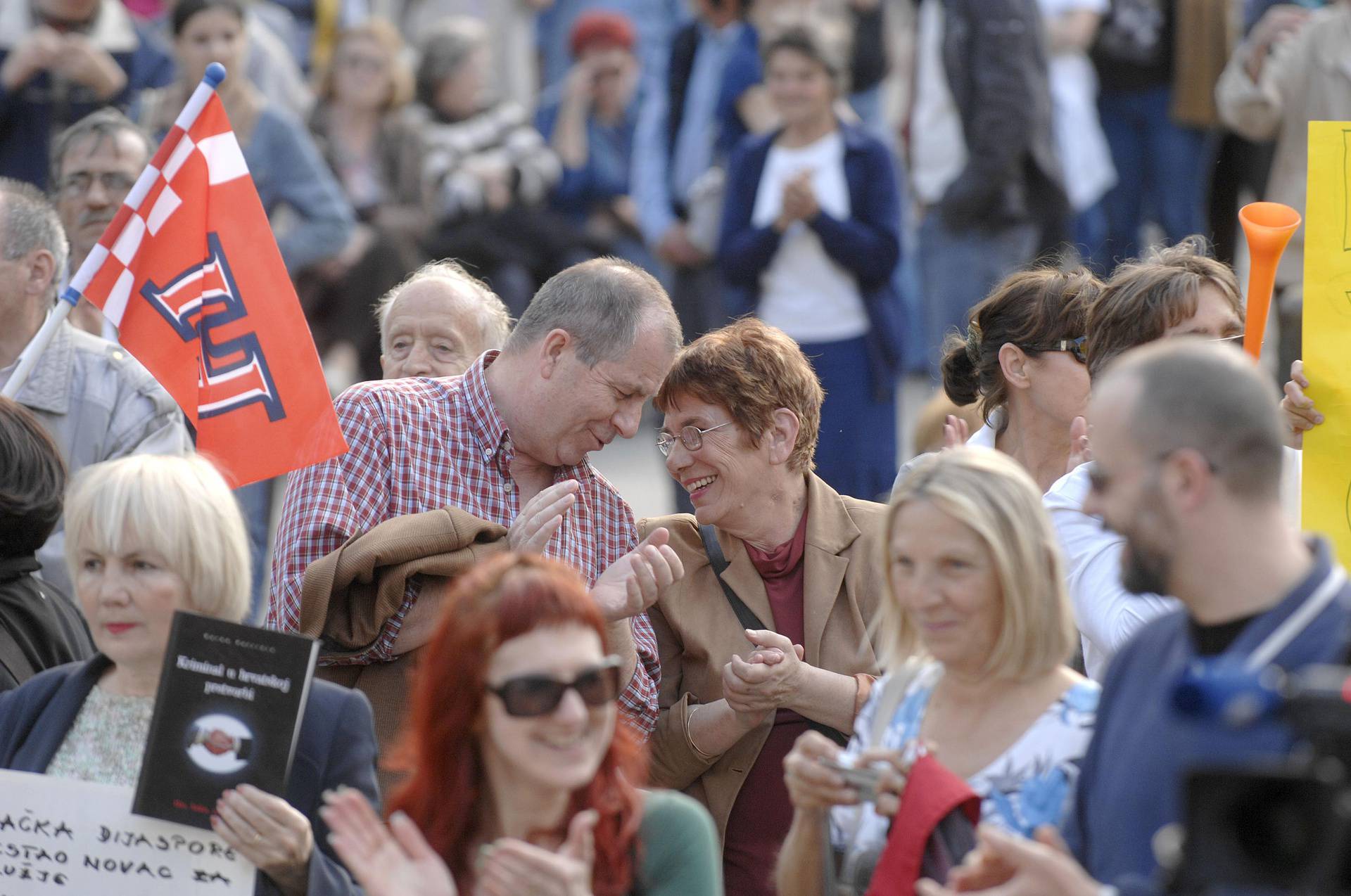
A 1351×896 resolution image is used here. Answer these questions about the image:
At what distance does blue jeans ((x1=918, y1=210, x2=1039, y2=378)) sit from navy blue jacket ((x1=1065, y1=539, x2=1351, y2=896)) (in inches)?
228

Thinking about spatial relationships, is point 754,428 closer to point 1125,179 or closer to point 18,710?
point 18,710

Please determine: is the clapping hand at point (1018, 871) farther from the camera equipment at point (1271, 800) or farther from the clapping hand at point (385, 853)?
the clapping hand at point (385, 853)

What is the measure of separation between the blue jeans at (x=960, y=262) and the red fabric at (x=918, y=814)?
562 centimetres

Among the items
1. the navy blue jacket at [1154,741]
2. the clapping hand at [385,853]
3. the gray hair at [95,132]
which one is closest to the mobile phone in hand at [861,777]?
the navy blue jacket at [1154,741]

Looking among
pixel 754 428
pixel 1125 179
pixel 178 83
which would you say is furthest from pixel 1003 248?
pixel 754 428

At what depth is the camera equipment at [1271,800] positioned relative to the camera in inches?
89.8

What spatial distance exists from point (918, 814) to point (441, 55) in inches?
294

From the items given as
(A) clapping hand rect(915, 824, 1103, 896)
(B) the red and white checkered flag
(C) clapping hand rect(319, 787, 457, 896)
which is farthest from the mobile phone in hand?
(B) the red and white checkered flag

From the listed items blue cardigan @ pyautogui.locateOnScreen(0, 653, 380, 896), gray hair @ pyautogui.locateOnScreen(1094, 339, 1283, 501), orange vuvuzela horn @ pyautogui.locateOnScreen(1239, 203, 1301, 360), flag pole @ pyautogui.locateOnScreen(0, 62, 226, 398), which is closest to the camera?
gray hair @ pyautogui.locateOnScreen(1094, 339, 1283, 501)

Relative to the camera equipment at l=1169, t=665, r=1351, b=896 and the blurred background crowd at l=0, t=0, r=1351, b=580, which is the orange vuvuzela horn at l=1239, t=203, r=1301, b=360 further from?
the camera equipment at l=1169, t=665, r=1351, b=896

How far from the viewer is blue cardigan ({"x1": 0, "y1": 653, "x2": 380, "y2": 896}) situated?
3562 mm

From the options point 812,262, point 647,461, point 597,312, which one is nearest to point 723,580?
point 597,312

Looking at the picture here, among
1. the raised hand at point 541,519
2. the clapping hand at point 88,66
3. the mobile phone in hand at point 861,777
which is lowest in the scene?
the mobile phone in hand at point 861,777

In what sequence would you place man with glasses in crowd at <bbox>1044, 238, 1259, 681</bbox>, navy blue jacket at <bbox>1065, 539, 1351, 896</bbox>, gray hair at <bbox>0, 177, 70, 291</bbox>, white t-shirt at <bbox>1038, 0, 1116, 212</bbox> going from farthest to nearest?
white t-shirt at <bbox>1038, 0, 1116, 212</bbox> → gray hair at <bbox>0, 177, 70, 291</bbox> → man with glasses in crowd at <bbox>1044, 238, 1259, 681</bbox> → navy blue jacket at <bbox>1065, 539, 1351, 896</bbox>
